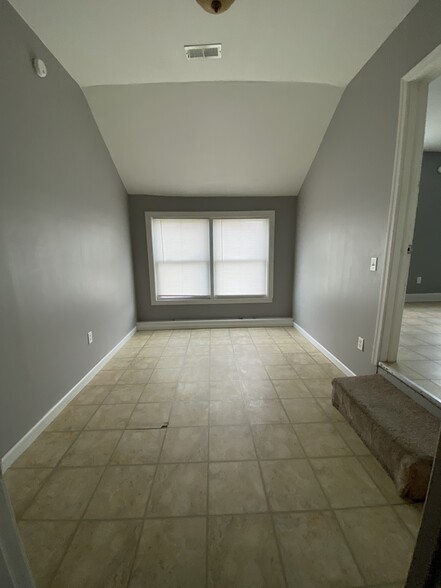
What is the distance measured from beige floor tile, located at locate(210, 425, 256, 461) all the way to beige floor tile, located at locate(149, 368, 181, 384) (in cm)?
83

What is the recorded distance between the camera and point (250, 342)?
11.1 ft

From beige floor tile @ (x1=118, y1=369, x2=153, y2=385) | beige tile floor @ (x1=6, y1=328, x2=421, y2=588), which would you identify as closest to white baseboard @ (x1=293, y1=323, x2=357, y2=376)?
beige tile floor @ (x1=6, y1=328, x2=421, y2=588)

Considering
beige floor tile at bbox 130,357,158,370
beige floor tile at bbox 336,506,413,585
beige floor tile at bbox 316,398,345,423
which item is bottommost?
beige floor tile at bbox 336,506,413,585

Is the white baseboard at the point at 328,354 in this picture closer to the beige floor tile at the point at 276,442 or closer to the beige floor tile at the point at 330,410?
the beige floor tile at the point at 330,410

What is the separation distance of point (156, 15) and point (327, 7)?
1.17 metres

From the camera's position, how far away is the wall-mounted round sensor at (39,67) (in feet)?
5.61

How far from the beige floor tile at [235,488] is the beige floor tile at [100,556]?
0.39 m

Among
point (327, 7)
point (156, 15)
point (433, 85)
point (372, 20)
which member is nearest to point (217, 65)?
point (156, 15)

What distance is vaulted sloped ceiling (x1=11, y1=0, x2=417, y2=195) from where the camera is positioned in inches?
65.3

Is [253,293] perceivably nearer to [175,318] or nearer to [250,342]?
[250,342]

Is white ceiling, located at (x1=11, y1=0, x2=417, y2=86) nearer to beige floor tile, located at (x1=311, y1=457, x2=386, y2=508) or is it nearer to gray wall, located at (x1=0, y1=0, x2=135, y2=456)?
gray wall, located at (x1=0, y1=0, x2=135, y2=456)

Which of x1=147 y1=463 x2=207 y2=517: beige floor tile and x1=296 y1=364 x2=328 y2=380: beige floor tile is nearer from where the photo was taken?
x1=147 y1=463 x2=207 y2=517: beige floor tile

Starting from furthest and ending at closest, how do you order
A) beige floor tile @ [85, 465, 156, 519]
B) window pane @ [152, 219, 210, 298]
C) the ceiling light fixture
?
window pane @ [152, 219, 210, 298] → the ceiling light fixture → beige floor tile @ [85, 465, 156, 519]

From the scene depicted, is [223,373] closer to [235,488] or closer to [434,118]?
[235,488]
